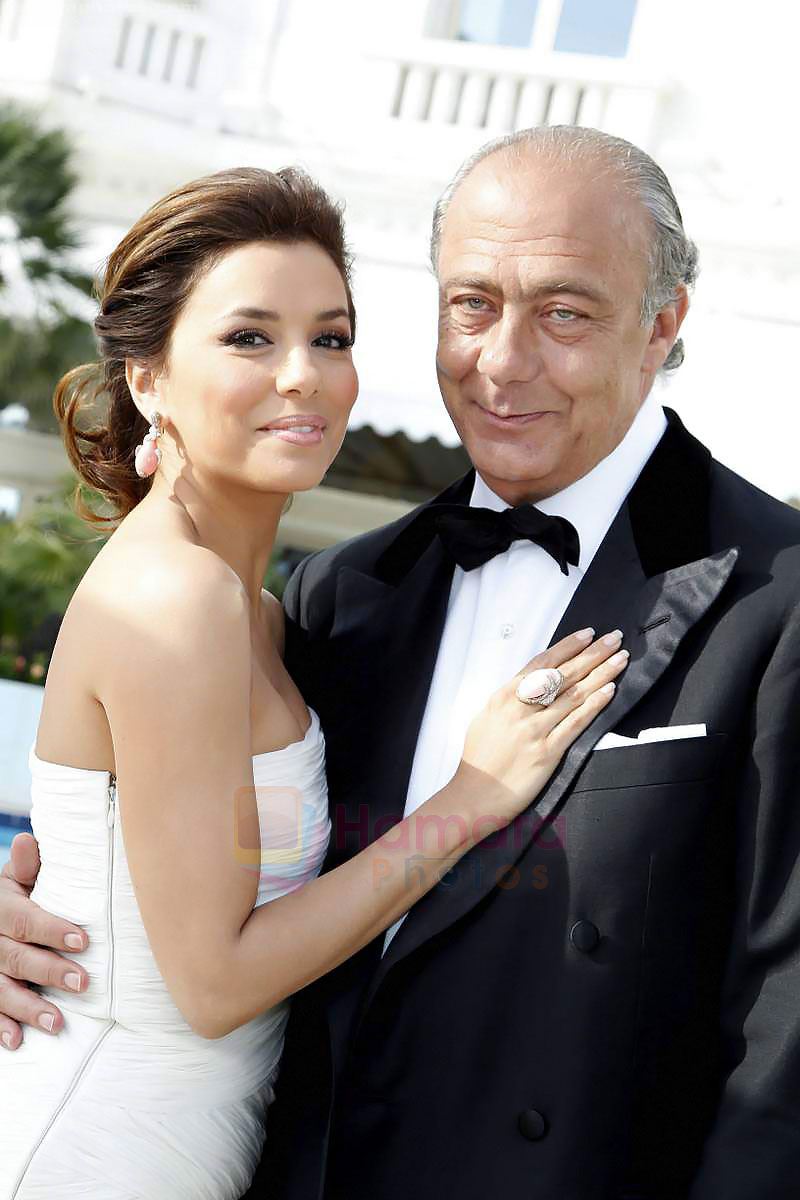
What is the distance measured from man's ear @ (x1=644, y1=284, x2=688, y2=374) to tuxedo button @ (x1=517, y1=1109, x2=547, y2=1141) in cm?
150

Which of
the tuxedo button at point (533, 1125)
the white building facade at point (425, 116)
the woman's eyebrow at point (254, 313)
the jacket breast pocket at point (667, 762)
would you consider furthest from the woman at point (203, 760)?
the white building facade at point (425, 116)

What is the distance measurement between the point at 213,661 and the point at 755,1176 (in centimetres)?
123

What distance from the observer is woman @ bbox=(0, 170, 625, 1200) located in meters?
2.25

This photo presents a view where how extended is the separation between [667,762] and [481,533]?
677mm

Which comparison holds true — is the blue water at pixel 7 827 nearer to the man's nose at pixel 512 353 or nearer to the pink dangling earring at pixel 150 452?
the pink dangling earring at pixel 150 452

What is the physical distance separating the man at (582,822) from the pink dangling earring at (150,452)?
0.60 metres

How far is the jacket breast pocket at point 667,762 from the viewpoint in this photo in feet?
7.39

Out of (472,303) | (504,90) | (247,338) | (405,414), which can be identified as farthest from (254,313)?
(504,90)

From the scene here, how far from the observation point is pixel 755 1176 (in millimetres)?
2145

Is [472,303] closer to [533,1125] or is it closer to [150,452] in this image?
[150,452]

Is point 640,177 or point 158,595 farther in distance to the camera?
point 640,177

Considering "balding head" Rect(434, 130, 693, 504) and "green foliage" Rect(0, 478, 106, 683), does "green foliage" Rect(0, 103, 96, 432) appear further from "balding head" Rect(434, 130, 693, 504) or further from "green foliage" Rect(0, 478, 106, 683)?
"balding head" Rect(434, 130, 693, 504)

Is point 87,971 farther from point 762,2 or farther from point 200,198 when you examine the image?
point 762,2

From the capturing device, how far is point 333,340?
2.66 metres
